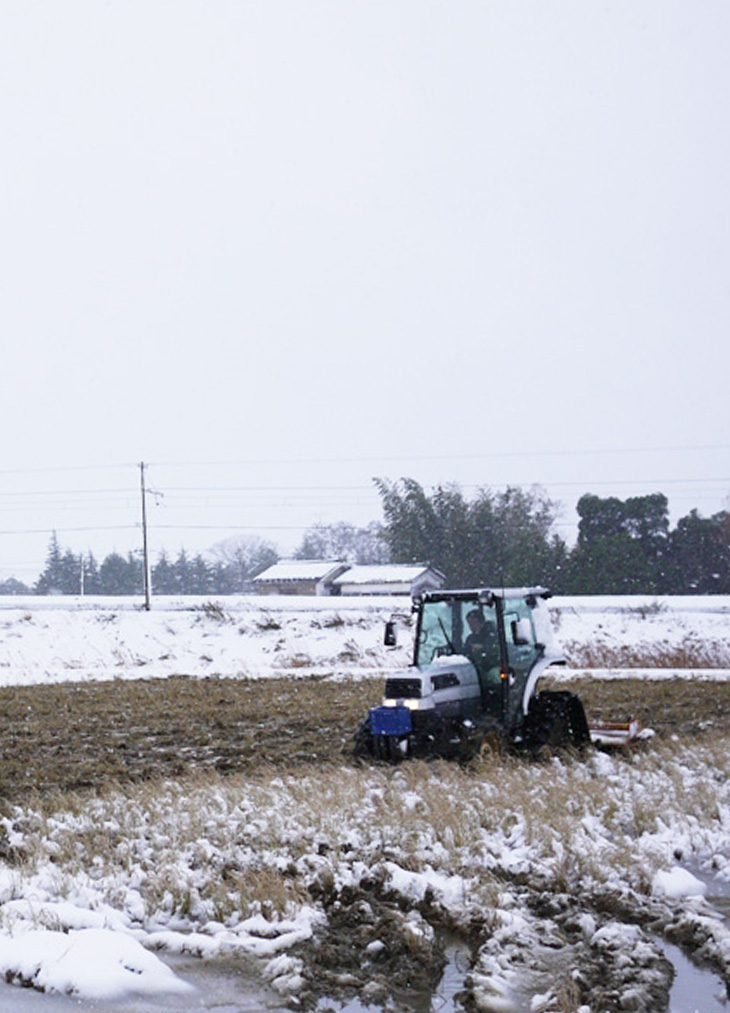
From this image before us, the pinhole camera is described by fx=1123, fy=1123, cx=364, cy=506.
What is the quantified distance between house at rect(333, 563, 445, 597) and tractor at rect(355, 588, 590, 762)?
38.2 meters

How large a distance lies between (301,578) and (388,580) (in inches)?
242

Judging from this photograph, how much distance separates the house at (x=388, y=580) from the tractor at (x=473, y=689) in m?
38.2

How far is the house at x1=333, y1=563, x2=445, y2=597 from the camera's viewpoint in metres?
52.8

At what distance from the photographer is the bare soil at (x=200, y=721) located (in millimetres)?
12812

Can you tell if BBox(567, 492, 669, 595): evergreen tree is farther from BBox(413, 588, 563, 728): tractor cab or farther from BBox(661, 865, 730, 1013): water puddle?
BBox(661, 865, 730, 1013): water puddle

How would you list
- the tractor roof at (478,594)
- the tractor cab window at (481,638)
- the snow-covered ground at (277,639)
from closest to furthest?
the tractor roof at (478,594) → the tractor cab window at (481,638) → the snow-covered ground at (277,639)

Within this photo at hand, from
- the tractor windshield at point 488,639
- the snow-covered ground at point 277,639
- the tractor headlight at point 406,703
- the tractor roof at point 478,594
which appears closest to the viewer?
the tractor headlight at point 406,703

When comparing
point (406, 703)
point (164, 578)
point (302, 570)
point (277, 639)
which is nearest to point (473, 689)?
point (406, 703)

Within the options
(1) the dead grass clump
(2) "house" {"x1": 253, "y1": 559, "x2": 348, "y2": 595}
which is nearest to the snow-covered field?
(1) the dead grass clump

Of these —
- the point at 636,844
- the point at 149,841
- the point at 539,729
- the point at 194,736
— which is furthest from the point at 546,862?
the point at 194,736

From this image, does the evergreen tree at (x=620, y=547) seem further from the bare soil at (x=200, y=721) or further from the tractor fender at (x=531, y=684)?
the tractor fender at (x=531, y=684)

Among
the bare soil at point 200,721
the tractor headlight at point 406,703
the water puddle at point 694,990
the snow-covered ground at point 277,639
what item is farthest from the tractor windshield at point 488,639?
the snow-covered ground at point 277,639

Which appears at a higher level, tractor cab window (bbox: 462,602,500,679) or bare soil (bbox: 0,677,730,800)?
tractor cab window (bbox: 462,602,500,679)

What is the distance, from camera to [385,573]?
55.0 meters
